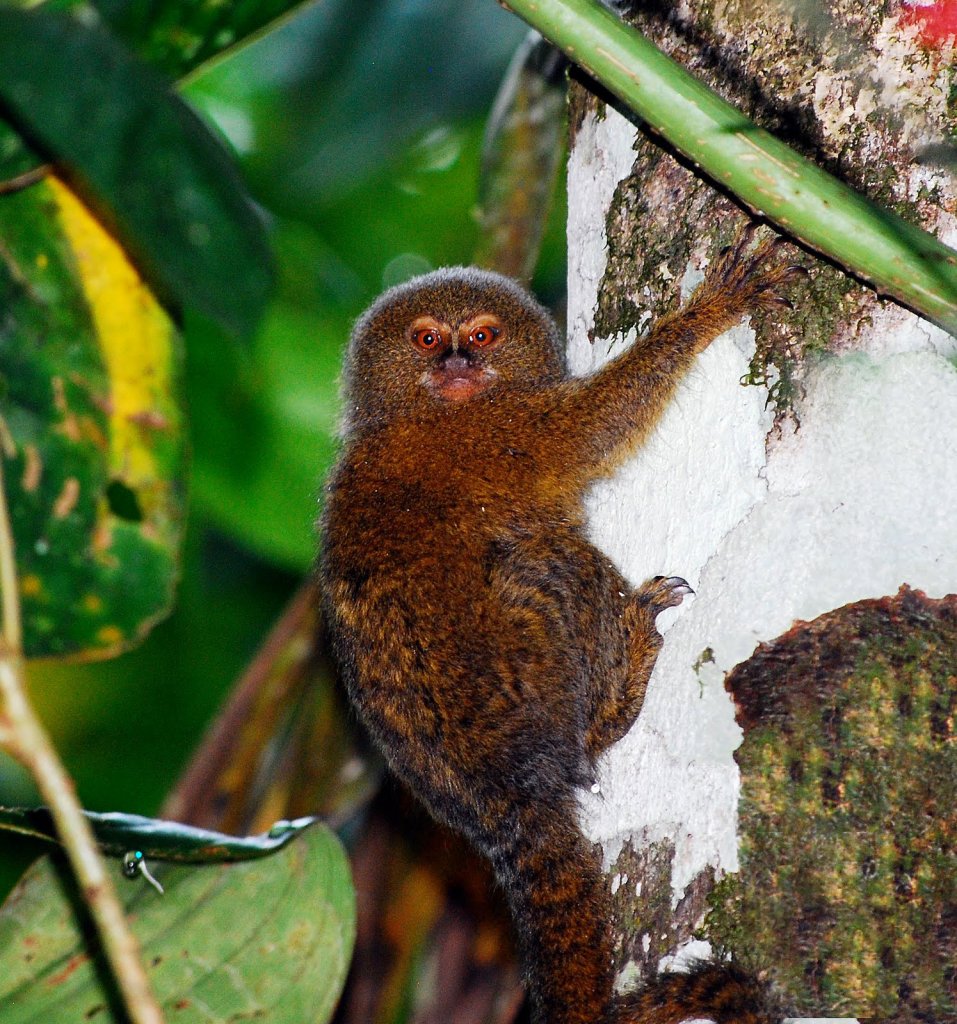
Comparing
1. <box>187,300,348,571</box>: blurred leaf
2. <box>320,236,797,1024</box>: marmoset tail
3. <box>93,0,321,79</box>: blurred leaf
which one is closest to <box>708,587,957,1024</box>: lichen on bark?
<box>320,236,797,1024</box>: marmoset tail

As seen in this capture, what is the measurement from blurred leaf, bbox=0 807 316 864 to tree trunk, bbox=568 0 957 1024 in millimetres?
821

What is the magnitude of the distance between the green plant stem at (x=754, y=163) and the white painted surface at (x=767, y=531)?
0.67 ft

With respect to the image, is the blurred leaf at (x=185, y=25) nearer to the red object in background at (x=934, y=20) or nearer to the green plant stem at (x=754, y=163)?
the green plant stem at (x=754, y=163)

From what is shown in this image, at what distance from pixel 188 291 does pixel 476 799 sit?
134cm

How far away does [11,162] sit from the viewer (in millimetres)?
3430

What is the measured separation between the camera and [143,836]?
105 inches

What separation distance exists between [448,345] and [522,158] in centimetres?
69

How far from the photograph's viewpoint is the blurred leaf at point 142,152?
9.54ft

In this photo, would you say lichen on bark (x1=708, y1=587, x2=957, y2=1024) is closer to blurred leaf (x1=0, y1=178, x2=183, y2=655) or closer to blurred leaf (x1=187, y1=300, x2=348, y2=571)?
blurred leaf (x1=0, y1=178, x2=183, y2=655)

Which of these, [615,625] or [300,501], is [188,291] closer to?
[615,625]

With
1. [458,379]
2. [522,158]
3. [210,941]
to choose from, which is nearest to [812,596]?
[210,941]

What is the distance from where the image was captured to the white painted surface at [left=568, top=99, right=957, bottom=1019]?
214 centimetres

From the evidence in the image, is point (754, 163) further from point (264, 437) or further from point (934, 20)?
point (264, 437)

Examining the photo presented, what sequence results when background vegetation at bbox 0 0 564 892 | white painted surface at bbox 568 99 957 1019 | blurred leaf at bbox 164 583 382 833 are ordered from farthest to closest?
background vegetation at bbox 0 0 564 892 < blurred leaf at bbox 164 583 382 833 < white painted surface at bbox 568 99 957 1019
